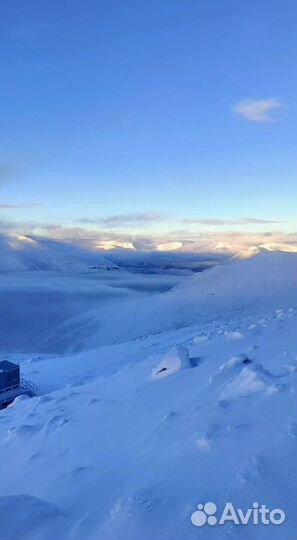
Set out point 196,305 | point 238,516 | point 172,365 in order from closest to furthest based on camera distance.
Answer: point 238,516, point 172,365, point 196,305

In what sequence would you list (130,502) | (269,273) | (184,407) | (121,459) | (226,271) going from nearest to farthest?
(130,502) < (121,459) < (184,407) < (269,273) < (226,271)

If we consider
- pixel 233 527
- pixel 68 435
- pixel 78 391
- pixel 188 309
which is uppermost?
pixel 233 527

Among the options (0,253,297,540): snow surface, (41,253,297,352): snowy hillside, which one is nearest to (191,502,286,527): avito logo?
(0,253,297,540): snow surface

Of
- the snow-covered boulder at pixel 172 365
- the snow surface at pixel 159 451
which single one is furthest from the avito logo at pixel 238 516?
the snow-covered boulder at pixel 172 365

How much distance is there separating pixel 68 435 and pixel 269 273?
60.8 m

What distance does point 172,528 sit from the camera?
3820 millimetres

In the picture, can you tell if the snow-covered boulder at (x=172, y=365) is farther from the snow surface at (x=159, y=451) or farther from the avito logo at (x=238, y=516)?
the avito logo at (x=238, y=516)

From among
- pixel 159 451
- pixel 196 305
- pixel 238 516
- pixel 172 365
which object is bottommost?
pixel 196 305

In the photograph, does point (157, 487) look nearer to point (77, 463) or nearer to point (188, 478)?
point (188, 478)

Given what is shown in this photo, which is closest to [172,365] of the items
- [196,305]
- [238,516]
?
[238,516]

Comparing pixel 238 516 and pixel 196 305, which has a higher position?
pixel 238 516

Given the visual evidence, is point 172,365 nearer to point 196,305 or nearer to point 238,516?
point 238,516

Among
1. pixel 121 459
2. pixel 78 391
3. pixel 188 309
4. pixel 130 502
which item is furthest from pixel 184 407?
pixel 188 309

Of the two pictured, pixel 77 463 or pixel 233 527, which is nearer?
pixel 233 527
